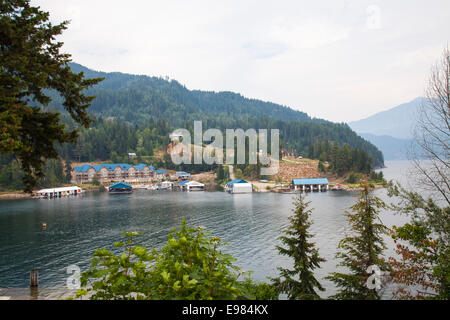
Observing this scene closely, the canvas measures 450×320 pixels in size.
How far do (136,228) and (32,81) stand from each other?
33.4 m

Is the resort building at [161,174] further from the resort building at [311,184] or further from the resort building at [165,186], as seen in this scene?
the resort building at [311,184]

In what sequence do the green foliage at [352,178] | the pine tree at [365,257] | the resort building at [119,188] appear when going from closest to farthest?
the pine tree at [365,257] → the resort building at [119,188] → the green foliage at [352,178]

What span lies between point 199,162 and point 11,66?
122648mm

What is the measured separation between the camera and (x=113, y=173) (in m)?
122

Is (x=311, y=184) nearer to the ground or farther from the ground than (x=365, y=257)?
nearer to the ground

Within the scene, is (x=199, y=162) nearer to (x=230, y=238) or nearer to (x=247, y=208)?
(x=247, y=208)

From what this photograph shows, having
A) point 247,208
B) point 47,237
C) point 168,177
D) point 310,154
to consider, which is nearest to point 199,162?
point 168,177

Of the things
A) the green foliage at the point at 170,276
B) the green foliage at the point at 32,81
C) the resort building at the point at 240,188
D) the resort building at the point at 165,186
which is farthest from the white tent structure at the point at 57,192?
the green foliage at the point at 170,276

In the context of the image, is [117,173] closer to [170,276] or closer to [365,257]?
[365,257]

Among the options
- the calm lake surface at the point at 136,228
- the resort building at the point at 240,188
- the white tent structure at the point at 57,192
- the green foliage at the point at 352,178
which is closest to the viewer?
the calm lake surface at the point at 136,228

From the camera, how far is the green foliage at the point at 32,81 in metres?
9.11

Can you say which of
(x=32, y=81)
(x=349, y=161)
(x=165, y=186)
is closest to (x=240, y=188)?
(x=165, y=186)

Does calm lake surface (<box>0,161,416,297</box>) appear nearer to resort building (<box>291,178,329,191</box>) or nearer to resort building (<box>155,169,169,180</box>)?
resort building (<box>291,178,329,191</box>)

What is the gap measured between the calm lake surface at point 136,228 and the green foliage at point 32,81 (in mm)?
14298
